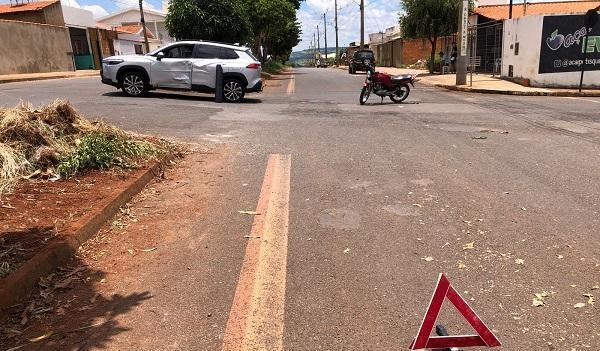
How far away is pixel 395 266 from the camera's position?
12.9 ft

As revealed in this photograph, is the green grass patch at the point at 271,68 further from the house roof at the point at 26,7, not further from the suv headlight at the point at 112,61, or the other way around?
the suv headlight at the point at 112,61

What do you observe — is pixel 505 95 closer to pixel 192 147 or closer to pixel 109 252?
pixel 192 147

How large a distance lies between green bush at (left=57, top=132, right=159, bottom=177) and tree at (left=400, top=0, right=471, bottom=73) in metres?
28.5

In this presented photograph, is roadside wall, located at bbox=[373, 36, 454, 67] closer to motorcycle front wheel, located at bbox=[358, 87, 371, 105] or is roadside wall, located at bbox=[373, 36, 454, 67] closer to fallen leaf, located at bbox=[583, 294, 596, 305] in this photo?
motorcycle front wheel, located at bbox=[358, 87, 371, 105]

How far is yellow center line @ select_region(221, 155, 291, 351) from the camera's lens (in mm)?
3004

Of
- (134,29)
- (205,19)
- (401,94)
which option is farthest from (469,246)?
(134,29)

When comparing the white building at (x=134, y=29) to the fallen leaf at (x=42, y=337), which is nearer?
the fallen leaf at (x=42, y=337)

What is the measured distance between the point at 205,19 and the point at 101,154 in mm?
18969

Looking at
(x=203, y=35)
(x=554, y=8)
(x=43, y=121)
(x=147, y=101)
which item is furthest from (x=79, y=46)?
(x=43, y=121)

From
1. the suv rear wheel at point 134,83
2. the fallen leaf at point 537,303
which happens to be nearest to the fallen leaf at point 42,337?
the fallen leaf at point 537,303

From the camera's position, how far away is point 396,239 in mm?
4445

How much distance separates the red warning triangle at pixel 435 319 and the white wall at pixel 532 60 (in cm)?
2048

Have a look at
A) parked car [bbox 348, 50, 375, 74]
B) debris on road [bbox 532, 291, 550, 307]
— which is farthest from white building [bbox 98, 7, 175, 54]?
debris on road [bbox 532, 291, 550, 307]

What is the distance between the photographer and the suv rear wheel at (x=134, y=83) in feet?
49.8
